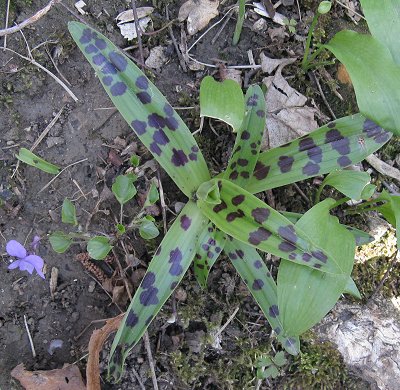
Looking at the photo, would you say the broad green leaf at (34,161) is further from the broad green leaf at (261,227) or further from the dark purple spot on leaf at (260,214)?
the dark purple spot on leaf at (260,214)

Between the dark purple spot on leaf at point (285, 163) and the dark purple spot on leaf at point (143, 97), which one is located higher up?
the dark purple spot on leaf at point (143, 97)

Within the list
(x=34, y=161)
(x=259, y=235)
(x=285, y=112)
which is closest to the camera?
(x=259, y=235)

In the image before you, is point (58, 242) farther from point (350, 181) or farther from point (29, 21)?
point (350, 181)

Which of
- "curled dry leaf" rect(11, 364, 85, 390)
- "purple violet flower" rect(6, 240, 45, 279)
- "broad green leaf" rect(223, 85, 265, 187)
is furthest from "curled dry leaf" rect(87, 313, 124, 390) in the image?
"broad green leaf" rect(223, 85, 265, 187)

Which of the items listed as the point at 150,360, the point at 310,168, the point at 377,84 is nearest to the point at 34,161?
the point at 150,360

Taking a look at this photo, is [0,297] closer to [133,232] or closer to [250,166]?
[133,232]

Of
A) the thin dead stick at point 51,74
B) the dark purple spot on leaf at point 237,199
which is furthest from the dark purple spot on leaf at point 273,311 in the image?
the thin dead stick at point 51,74
